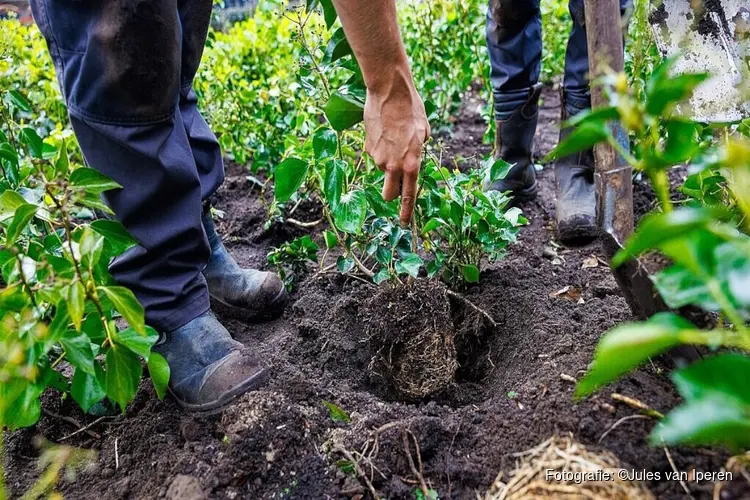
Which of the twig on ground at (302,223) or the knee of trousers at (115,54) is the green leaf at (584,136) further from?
the twig on ground at (302,223)

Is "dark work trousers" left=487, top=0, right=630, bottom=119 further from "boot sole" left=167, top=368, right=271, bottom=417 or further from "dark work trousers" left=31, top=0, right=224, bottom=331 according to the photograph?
"boot sole" left=167, top=368, right=271, bottom=417

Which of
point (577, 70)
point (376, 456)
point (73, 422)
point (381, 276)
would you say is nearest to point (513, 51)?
point (577, 70)

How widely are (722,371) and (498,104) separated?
211cm

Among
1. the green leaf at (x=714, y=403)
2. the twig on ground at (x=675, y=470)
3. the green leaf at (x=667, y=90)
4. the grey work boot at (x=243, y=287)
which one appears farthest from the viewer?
the grey work boot at (x=243, y=287)

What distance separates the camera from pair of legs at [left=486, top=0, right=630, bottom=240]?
93.7 inches

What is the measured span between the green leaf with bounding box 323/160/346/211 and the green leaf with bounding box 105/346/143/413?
630 millimetres

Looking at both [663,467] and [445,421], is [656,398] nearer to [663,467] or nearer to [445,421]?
[663,467]

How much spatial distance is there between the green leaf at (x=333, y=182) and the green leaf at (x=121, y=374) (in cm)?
63

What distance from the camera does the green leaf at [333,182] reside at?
1.62 m

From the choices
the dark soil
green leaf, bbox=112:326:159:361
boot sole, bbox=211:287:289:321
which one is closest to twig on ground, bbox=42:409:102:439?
the dark soil

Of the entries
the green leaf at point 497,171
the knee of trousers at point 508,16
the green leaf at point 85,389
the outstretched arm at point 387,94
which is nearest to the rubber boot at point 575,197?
the knee of trousers at point 508,16

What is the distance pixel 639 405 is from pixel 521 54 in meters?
1.77

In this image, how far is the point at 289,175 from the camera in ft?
5.61

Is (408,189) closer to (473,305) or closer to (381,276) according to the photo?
(381,276)
